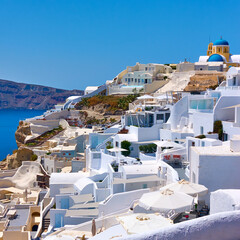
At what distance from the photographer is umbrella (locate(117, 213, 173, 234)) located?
37.7 feet

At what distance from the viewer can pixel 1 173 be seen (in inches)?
1337

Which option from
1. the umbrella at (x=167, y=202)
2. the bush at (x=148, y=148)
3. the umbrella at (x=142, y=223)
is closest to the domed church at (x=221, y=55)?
the bush at (x=148, y=148)

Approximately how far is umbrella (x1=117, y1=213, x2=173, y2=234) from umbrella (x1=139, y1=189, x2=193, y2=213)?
1471 mm

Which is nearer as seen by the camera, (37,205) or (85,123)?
(37,205)

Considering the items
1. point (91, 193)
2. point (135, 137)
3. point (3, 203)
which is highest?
point (135, 137)

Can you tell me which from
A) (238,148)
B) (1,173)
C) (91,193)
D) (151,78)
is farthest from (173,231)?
(151,78)

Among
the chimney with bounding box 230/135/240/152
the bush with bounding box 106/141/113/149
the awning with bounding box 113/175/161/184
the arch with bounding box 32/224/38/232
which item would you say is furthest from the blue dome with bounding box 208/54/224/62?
the chimney with bounding box 230/135/240/152

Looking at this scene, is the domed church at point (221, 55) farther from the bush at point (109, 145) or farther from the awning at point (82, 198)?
the awning at point (82, 198)

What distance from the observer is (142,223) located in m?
11.9

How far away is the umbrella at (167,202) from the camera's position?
547 inches

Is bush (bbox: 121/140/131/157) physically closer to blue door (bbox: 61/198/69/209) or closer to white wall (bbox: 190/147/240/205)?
blue door (bbox: 61/198/69/209)

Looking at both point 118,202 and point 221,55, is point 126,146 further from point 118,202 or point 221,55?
point 221,55

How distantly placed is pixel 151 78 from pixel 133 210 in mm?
38112

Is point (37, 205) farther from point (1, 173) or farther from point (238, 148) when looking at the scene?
point (238, 148)
